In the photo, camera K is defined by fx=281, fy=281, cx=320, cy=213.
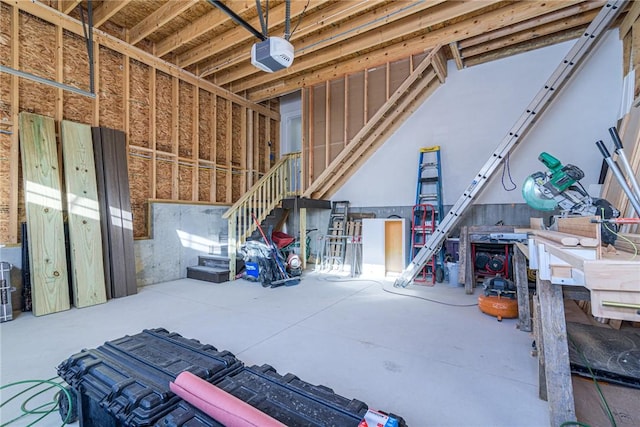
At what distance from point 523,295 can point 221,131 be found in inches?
241

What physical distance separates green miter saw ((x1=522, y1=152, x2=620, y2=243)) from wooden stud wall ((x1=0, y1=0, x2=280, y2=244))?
558 centimetres

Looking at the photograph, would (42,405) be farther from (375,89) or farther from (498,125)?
(498,125)

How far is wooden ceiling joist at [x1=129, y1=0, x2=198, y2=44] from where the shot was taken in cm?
399

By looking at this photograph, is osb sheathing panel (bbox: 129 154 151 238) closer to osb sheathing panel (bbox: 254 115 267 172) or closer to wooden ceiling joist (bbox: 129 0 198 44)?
wooden ceiling joist (bbox: 129 0 198 44)

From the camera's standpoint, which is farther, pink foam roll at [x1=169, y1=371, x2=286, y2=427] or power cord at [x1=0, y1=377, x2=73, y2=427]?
power cord at [x1=0, y1=377, x2=73, y2=427]

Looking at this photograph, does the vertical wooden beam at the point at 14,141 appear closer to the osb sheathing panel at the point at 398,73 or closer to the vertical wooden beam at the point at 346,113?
the vertical wooden beam at the point at 346,113

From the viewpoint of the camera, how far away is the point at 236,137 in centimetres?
668

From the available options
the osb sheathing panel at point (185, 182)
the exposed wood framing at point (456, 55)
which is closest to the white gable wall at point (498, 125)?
the exposed wood framing at point (456, 55)

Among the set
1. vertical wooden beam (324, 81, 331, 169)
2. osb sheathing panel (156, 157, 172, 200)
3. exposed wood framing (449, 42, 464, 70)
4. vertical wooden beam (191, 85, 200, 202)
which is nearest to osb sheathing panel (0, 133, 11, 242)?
osb sheathing panel (156, 157, 172, 200)

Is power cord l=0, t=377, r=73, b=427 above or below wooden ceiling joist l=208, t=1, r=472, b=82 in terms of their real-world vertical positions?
below

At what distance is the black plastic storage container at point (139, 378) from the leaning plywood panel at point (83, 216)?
8.58ft

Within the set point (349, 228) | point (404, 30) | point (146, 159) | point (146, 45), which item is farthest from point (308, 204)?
point (146, 45)

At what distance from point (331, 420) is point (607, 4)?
18.9 ft

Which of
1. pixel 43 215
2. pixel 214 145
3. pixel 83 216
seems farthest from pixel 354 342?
pixel 214 145
